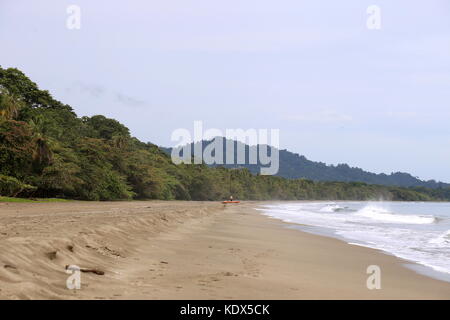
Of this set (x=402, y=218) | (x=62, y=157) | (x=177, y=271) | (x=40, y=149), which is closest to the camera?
(x=177, y=271)

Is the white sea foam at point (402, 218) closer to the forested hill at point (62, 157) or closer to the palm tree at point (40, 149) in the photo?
the forested hill at point (62, 157)

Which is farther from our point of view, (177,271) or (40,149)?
(40,149)

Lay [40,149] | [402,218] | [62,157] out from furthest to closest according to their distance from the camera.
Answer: [402,218]
[62,157]
[40,149]

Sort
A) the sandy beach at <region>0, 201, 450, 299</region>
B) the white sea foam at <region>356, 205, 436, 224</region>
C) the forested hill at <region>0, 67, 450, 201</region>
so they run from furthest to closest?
the white sea foam at <region>356, 205, 436, 224</region>
the forested hill at <region>0, 67, 450, 201</region>
the sandy beach at <region>0, 201, 450, 299</region>

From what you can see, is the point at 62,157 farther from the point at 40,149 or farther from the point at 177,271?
the point at 177,271

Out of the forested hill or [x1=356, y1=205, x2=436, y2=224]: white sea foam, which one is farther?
[x1=356, y1=205, x2=436, y2=224]: white sea foam

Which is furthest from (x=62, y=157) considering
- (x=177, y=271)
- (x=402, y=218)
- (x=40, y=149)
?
(x=402, y=218)

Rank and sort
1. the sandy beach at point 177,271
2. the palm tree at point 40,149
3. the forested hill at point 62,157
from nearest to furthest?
1. the sandy beach at point 177,271
2. the forested hill at point 62,157
3. the palm tree at point 40,149

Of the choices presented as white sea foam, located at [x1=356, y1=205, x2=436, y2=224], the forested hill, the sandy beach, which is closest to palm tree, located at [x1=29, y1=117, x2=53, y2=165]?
the forested hill

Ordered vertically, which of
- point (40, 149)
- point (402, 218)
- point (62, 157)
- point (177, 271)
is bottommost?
point (402, 218)

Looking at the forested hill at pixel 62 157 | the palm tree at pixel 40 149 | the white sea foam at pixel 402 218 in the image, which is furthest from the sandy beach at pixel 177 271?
the white sea foam at pixel 402 218

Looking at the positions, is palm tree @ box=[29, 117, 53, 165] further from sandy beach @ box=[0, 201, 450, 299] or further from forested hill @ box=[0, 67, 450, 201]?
sandy beach @ box=[0, 201, 450, 299]

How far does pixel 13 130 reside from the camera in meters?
27.6
